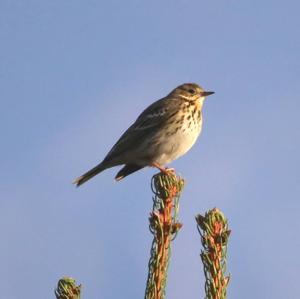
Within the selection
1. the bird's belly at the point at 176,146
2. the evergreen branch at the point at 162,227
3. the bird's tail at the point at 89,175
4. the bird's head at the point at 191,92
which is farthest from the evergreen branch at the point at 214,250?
the bird's head at the point at 191,92

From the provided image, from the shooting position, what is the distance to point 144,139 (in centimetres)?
1277

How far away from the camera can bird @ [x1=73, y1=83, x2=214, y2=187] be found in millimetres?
12367

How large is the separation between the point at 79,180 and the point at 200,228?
7.92 m

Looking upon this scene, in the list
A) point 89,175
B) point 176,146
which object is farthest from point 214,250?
point 89,175

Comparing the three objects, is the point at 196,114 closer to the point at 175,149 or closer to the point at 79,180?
the point at 175,149

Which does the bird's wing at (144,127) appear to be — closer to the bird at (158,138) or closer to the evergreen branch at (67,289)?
the bird at (158,138)

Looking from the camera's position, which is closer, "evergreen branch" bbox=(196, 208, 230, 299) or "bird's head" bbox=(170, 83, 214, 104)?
"evergreen branch" bbox=(196, 208, 230, 299)

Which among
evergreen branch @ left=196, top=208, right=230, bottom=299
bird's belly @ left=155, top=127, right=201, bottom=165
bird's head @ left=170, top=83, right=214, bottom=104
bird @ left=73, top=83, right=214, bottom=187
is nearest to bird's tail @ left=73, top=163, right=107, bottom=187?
bird @ left=73, top=83, right=214, bottom=187

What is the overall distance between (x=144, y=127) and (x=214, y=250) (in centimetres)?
821

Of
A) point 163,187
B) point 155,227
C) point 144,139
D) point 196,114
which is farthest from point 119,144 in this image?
point 155,227

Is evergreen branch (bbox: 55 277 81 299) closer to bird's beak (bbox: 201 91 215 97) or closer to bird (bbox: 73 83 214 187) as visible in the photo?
bird (bbox: 73 83 214 187)

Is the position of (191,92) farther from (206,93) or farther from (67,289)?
(67,289)

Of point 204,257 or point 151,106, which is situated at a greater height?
point 151,106

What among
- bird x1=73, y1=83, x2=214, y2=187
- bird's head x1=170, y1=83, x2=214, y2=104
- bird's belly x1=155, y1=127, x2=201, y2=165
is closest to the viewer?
bird's belly x1=155, y1=127, x2=201, y2=165
